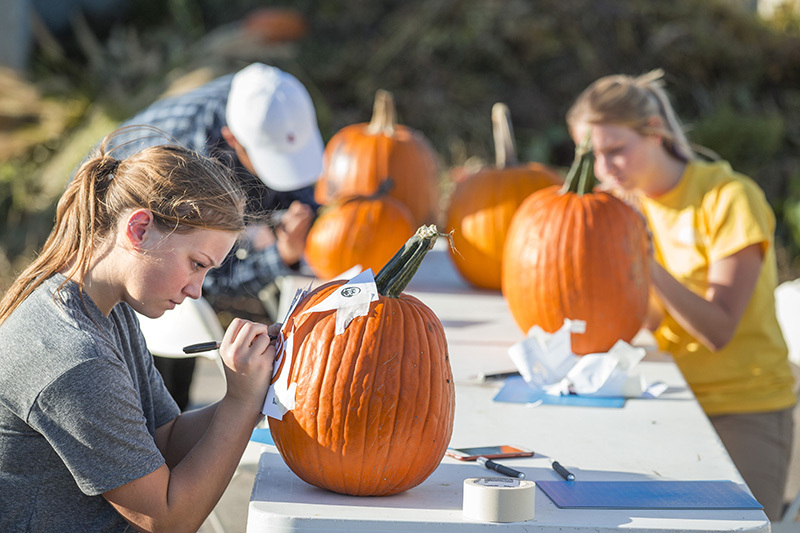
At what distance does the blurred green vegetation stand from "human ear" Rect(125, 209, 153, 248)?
19.8ft

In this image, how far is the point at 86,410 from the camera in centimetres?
148

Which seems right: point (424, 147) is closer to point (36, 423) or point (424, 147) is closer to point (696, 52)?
point (36, 423)

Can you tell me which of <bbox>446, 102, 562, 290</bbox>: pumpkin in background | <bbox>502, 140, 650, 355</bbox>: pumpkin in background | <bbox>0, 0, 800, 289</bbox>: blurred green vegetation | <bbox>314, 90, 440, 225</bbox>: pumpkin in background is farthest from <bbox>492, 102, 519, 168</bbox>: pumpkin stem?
<bbox>0, 0, 800, 289</bbox>: blurred green vegetation

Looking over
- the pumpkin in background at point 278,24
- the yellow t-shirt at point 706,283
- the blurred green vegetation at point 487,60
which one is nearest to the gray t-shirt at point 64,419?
the yellow t-shirt at point 706,283

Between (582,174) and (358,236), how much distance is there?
1.09 metres

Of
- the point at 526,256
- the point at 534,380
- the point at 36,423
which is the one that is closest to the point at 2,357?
the point at 36,423

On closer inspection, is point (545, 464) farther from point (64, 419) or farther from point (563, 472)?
point (64, 419)

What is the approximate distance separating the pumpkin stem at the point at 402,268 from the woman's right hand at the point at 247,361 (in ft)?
0.78

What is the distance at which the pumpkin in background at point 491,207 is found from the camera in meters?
3.55

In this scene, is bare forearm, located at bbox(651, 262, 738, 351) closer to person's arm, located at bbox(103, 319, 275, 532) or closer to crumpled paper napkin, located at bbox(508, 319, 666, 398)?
crumpled paper napkin, located at bbox(508, 319, 666, 398)

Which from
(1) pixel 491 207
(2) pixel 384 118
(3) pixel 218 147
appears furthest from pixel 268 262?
(2) pixel 384 118

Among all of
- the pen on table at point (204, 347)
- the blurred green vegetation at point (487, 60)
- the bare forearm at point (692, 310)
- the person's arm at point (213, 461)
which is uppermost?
the pen on table at point (204, 347)

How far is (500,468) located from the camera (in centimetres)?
169

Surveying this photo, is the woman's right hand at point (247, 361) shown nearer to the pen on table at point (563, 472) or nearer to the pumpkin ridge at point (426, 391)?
the pumpkin ridge at point (426, 391)
